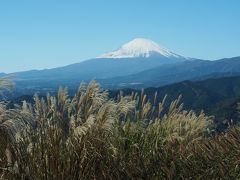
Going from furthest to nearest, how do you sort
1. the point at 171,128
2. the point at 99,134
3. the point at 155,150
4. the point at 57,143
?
1. the point at 171,128
2. the point at 155,150
3. the point at 99,134
4. the point at 57,143

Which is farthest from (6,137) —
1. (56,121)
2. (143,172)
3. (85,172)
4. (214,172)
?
(214,172)

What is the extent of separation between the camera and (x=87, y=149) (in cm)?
614

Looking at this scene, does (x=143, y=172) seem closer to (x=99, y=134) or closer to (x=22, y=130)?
(x=99, y=134)

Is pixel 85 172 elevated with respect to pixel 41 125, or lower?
lower

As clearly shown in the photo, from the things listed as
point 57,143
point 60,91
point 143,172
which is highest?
point 60,91

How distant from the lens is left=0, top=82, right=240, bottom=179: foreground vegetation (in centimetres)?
580

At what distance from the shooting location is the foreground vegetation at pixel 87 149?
228 inches

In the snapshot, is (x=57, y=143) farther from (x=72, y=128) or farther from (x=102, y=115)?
(x=102, y=115)

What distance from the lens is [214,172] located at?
20.0 ft

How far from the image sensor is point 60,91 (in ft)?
19.4

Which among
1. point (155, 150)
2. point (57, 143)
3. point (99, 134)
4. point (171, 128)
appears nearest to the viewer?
point (57, 143)

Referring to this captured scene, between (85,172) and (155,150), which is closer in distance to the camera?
(85,172)

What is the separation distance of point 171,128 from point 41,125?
2514mm

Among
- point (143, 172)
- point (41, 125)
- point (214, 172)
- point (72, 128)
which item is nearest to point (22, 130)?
point (41, 125)
